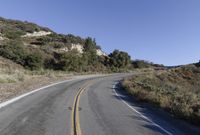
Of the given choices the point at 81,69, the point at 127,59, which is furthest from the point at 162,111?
the point at 127,59

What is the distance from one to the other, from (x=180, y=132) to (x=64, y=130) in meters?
4.52

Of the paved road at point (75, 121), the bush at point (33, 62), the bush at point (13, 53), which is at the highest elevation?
the bush at point (13, 53)

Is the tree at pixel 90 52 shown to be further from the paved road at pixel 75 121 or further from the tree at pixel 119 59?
the paved road at pixel 75 121

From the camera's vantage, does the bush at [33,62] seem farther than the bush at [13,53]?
Yes

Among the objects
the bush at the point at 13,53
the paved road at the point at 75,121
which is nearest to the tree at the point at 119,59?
the bush at the point at 13,53

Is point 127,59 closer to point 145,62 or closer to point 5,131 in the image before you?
point 145,62

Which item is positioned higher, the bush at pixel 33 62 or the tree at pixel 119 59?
the tree at pixel 119 59

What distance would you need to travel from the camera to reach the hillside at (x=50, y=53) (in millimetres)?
49750

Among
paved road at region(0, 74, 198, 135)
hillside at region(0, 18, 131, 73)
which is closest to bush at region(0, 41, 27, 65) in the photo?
hillside at region(0, 18, 131, 73)

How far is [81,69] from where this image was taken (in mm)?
60062

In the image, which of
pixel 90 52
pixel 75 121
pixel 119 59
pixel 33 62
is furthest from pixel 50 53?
pixel 75 121

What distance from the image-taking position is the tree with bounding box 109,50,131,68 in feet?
255

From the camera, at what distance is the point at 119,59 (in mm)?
78625

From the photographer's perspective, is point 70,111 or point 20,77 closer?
point 70,111
